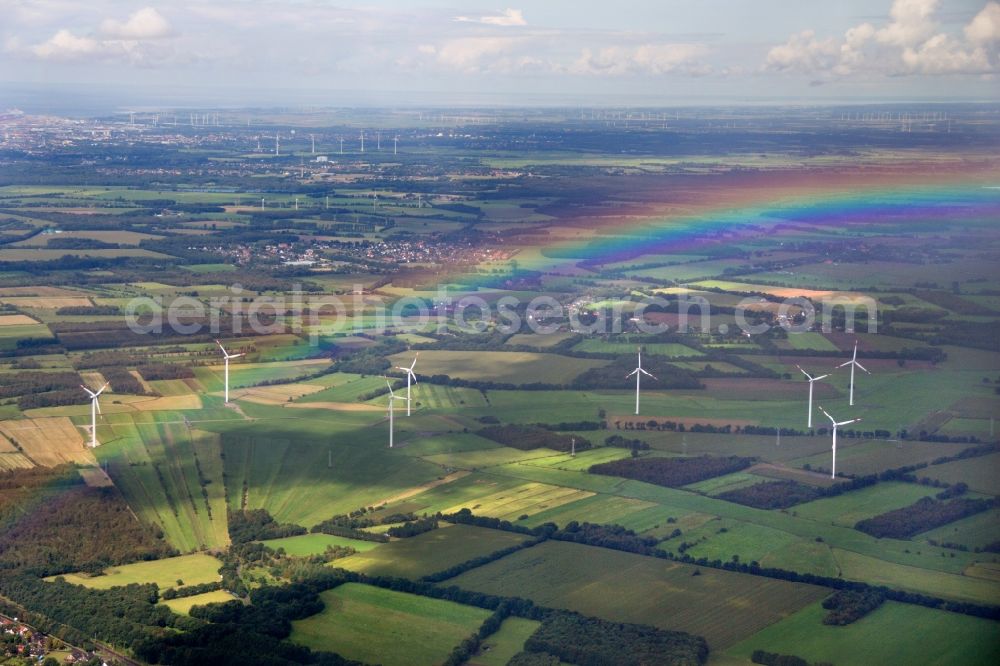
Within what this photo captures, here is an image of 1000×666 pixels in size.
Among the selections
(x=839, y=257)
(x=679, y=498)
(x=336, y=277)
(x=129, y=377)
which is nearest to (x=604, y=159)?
(x=839, y=257)

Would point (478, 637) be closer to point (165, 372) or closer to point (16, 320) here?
point (165, 372)

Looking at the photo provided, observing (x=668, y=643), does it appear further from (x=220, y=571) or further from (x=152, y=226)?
(x=152, y=226)

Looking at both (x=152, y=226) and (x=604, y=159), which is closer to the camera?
(x=152, y=226)

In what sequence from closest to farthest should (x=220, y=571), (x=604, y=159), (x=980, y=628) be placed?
(x=980, y=628) → (x=220, y=571) → (x=604, y=159)

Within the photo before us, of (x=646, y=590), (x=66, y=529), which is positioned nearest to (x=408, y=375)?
(x=66, y=529)

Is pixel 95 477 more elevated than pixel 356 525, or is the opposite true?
pixel 95 477


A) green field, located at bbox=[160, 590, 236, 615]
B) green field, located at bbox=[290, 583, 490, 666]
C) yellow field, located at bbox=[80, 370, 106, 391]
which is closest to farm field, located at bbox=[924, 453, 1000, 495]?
green field, located at bbox=[290, 583, 490, 666]

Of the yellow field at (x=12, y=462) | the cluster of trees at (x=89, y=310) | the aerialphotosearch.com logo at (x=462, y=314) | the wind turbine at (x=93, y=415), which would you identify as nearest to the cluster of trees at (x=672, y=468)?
the wind turbine at (x=93, y=415)

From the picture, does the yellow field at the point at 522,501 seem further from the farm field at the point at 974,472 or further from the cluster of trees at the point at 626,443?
the farm field at the point at 974,472
